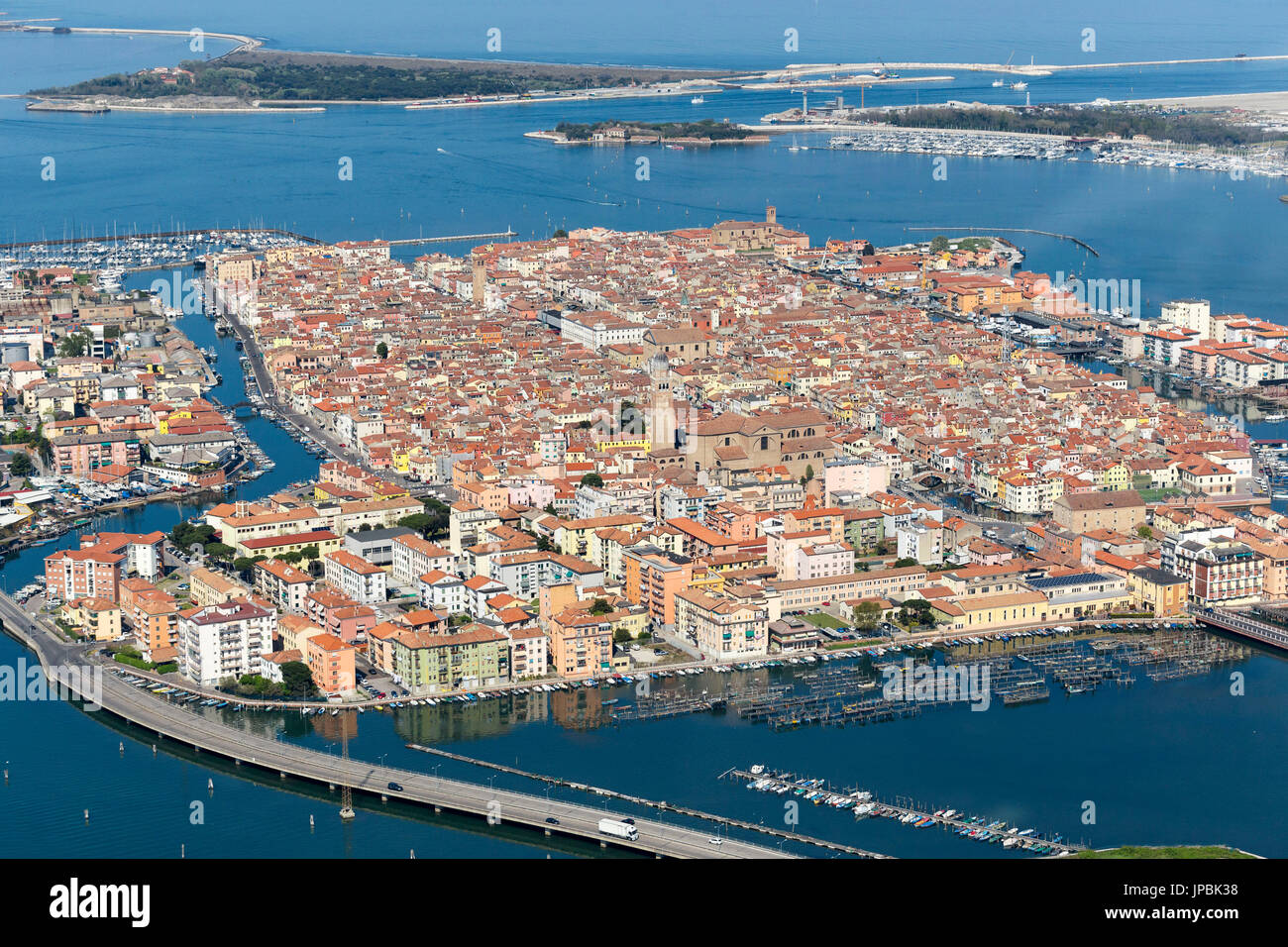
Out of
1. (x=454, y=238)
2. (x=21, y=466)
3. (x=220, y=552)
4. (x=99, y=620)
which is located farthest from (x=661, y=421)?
(x=454, y=238)

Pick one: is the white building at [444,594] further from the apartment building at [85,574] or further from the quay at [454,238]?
the quay at [454,238]

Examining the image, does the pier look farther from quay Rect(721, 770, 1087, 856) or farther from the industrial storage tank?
quay Rect(721, 770, 1087, 856)

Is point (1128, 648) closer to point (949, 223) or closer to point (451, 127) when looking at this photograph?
point (949, 223)

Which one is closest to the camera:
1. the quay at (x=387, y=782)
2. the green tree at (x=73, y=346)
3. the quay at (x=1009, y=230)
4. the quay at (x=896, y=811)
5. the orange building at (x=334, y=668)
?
the quay at (x=387, y=782)

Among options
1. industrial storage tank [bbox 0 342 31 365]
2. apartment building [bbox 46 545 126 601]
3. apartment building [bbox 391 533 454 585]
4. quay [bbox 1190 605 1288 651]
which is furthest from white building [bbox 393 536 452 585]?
industrial storage tank [bbox 0 342 31 365]

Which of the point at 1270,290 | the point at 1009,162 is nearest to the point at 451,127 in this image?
the point at 1009,162
